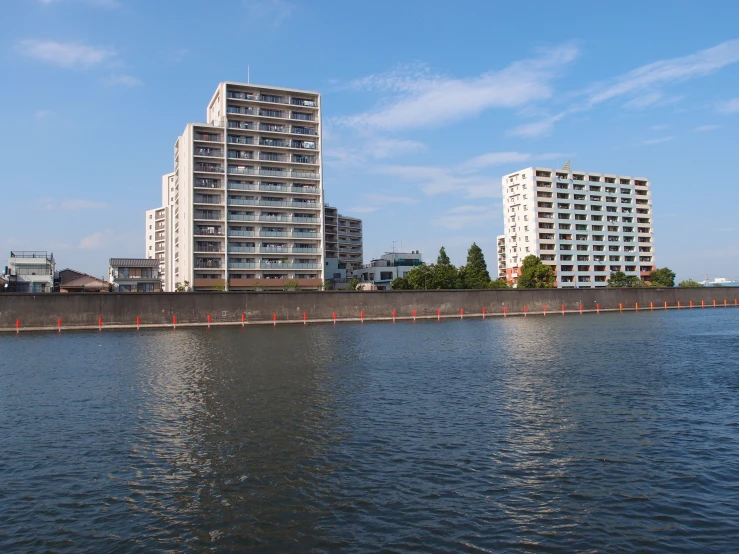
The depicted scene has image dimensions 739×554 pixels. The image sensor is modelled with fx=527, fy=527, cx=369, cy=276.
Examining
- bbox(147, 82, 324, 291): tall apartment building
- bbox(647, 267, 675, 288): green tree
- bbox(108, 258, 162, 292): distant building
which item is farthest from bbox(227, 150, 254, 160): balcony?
bbox(647, 267, 675, 288): green tree

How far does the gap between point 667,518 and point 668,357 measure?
18611mm

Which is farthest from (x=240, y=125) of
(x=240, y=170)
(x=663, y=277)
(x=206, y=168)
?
(x=663, y=277)

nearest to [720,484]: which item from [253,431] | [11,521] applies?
[253,431]

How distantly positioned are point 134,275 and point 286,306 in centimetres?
5367

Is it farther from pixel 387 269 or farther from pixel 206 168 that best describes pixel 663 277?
pixel 206 168

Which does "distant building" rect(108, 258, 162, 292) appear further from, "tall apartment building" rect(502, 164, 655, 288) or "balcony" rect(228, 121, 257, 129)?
"tall apartment building" rect(502, 164, 655, 288)

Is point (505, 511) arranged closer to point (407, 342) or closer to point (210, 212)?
point (407, 342)

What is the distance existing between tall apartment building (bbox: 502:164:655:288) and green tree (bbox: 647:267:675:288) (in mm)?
7097

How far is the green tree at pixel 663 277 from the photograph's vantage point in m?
120

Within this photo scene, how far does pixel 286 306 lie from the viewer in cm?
5216

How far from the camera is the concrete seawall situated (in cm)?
4475

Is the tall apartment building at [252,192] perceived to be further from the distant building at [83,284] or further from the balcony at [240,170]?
the distant building at [83,284]

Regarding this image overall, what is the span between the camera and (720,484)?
29.2 ft

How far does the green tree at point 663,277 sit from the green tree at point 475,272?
44443 mm
